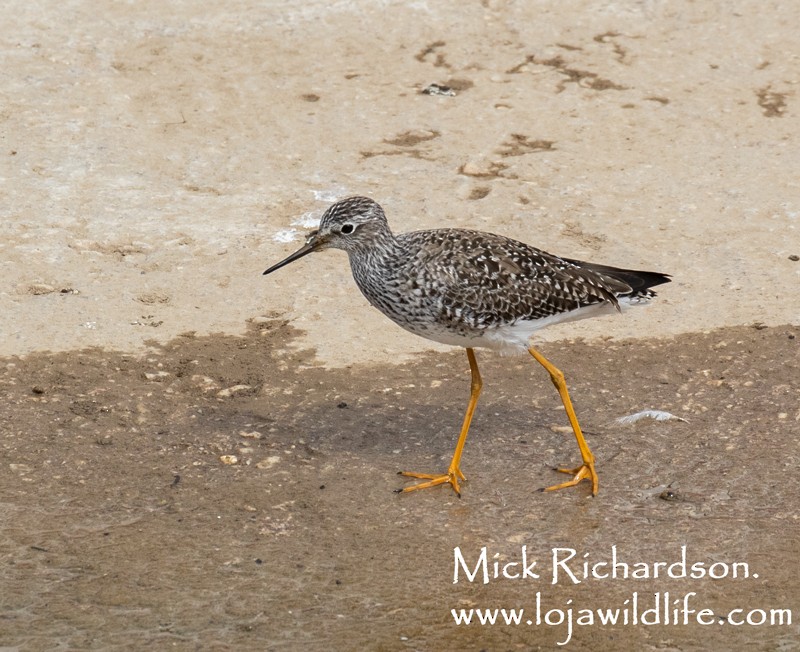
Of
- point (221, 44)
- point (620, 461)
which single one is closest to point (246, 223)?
point (221, 44)

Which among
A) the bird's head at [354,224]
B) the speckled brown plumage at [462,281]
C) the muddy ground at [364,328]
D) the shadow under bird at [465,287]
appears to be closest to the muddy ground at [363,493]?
the muddy ground at [364,328]

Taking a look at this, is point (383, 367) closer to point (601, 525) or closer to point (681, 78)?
point (601, 525)

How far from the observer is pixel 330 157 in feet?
36.7

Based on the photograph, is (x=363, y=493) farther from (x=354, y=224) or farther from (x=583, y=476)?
(x=354, y=224)

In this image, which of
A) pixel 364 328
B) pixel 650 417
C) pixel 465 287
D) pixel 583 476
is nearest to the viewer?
pixel 465 287

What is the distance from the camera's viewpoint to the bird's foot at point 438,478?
24.8ft

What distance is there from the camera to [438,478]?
25.0 feet

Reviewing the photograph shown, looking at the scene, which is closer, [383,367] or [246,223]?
[383,367]

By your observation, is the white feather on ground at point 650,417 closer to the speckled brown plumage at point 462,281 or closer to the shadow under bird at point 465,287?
the shadow under bird at point 465,287

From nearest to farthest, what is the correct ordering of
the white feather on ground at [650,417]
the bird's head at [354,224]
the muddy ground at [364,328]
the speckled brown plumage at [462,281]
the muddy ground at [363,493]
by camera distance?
the muddy ground at [363,493], the muddy ground at [364,328], the speckled brown plumage at [462,281], the bird's head at [354,224], the white feather on ground at [650,417]

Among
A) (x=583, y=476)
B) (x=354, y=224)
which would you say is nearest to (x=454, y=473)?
(x=583, y=476)

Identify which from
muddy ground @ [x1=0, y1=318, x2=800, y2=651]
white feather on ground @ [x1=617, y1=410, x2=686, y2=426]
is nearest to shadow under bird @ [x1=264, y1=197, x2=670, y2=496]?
muddy ground @ [x1=0, y1=318, x2=800, y2=651]

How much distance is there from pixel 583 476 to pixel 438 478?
922mm

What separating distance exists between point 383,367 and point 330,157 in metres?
3.03
